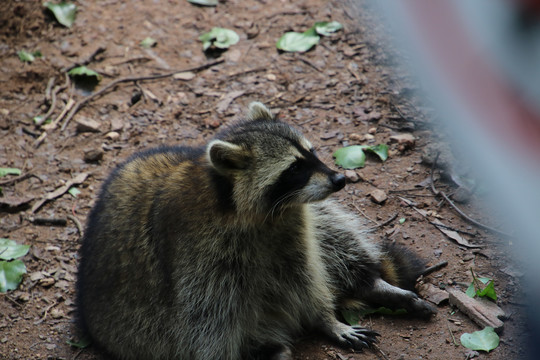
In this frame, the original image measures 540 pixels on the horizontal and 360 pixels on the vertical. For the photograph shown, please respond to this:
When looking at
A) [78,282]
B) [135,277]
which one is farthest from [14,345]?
[135,277]

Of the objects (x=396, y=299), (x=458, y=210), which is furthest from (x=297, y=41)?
(x=396, y=299)

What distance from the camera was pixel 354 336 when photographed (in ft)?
16.1

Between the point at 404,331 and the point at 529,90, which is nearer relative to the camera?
the point at 529,90

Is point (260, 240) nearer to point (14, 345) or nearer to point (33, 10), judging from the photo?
point (14, 345)

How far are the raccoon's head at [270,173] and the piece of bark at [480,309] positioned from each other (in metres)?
1.41

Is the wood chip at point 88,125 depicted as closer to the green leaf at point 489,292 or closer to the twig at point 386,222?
the twig at point 386,222

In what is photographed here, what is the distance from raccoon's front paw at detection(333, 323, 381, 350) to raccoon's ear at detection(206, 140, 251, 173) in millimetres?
1664

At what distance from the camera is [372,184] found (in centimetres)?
622

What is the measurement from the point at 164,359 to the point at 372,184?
277 centimetres

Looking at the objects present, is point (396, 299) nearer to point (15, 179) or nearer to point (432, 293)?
point (432, 293)

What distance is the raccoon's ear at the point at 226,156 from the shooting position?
4547 millimetres

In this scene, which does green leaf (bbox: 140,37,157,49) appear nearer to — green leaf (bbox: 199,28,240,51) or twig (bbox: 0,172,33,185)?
green leaf (bbox: 199,28,240,51)

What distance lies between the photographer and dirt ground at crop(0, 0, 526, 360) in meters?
5.16

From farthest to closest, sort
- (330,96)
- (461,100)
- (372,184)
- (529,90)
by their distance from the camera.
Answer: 1. (330,96)
2. (372,184)
3. (461,100)
4. (529,90)
